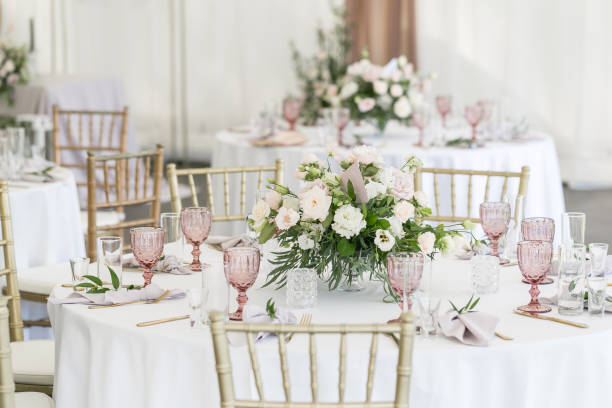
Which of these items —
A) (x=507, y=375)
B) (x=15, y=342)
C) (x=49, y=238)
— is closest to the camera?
(x=507, y=375)

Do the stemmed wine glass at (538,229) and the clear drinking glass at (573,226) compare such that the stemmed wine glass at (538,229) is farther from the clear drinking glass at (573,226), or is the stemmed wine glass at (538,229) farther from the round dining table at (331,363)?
the round dining table at (331,363)

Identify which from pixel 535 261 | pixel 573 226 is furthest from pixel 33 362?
pixel 573 226

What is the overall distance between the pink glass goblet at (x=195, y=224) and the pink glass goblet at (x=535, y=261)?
96 centimetres

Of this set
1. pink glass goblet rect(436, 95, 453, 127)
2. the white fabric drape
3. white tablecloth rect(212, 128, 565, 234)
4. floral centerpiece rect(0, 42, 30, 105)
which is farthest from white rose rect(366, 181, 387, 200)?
the white fabric drape

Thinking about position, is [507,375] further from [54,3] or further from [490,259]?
[54,3]

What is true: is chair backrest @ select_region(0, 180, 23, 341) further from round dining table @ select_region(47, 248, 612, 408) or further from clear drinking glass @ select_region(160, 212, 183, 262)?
round dining table @ select_region(47, 248, 612, 408)

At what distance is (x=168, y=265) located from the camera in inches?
112

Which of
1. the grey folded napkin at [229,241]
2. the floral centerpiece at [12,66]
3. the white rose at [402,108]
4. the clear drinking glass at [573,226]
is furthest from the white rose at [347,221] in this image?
the floral centerpiece at [12,66]

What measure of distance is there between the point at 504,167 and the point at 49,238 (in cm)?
236

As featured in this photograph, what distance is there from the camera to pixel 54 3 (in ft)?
34.3

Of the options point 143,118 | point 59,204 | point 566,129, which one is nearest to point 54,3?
point 143,118

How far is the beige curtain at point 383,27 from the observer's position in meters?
8.84

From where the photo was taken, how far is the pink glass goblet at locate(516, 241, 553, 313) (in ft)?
7.69

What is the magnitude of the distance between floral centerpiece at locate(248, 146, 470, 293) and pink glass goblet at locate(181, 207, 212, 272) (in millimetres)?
295
